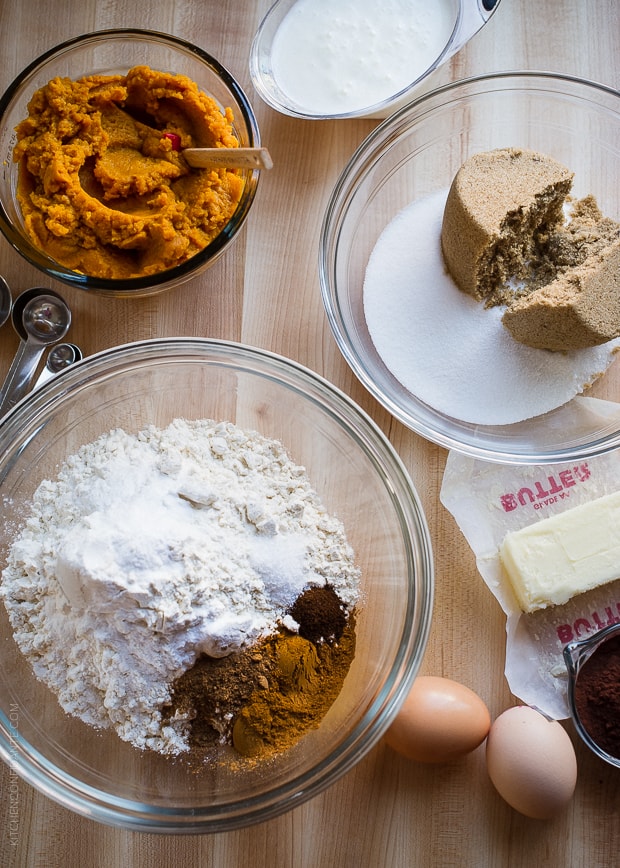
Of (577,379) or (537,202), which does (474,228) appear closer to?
(537,202)

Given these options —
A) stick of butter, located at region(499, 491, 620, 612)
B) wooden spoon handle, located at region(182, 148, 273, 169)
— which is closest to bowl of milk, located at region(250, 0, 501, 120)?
wooden spoon handle, located at region(182, 148, 273, 169)

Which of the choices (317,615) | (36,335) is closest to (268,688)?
(317,615)

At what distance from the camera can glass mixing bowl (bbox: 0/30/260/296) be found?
1.56 m

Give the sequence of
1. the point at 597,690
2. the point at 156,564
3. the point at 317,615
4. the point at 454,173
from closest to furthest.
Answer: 1. the point at 156,564
2. the point at 317,615
3. the point at 597,690
4. the point at 454,173

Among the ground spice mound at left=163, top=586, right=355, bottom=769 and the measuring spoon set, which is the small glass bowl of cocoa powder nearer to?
the ground spice mound at left=163, top=586, right=355, bottom=769

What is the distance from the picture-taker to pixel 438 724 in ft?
4.91

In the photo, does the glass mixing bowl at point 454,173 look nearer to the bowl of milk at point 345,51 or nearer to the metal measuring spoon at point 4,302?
the bowl of milk at point 345,51

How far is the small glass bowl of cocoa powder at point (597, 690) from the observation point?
Result: 5.01ft

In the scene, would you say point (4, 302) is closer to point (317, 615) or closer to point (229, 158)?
point (229, 158)

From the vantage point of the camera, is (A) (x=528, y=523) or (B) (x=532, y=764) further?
(A) (x=528, y=523)

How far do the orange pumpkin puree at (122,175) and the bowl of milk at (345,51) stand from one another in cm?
19

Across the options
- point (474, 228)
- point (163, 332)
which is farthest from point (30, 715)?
point (474, 228)

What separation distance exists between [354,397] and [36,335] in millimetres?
780

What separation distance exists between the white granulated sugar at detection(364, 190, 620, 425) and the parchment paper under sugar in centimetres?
15
